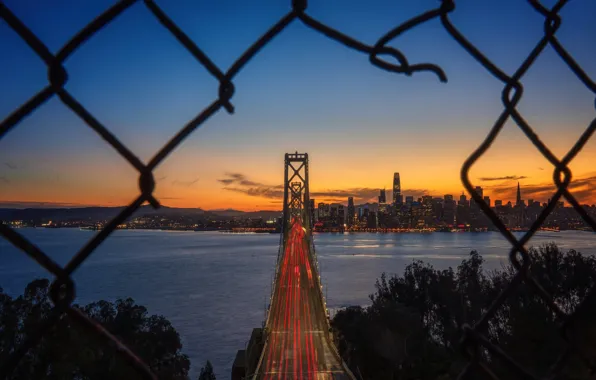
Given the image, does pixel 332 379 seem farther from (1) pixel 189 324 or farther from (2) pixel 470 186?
(1) pixel 189 324

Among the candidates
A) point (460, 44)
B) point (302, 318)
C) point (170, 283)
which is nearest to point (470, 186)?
point (460, 44)

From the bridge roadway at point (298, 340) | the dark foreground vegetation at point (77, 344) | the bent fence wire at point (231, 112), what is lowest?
the bridge roadway at point (298, 340)

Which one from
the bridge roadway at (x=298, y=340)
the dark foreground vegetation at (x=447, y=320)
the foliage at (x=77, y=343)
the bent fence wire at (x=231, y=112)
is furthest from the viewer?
the bridge roadway at (x=298, y=340)

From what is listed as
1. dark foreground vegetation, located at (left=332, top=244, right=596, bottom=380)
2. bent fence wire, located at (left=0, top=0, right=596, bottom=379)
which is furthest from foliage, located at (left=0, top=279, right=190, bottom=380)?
bent fence wire, located at (left=0, top=0, right=596, bottom=379)

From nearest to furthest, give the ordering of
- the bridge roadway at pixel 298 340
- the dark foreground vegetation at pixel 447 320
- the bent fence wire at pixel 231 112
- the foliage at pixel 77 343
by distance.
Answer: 1. the bent fence wire at pixel 231 112
2. the dark foreground vegetation at pixel 447 320
3. the foliage at pixel 77 343
4. the bridge roadway at pixel 298 340

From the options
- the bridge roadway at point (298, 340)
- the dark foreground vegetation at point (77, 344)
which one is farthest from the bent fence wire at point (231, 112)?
the bridge roadway at point (298, 340)

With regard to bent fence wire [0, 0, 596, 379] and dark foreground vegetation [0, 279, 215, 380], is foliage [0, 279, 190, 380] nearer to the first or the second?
dark foreground vegetation [0, 279, 215, 380]

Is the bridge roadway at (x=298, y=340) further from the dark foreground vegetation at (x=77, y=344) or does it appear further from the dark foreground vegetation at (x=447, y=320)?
the dark foreground vegetation at (x=77, y=344)
